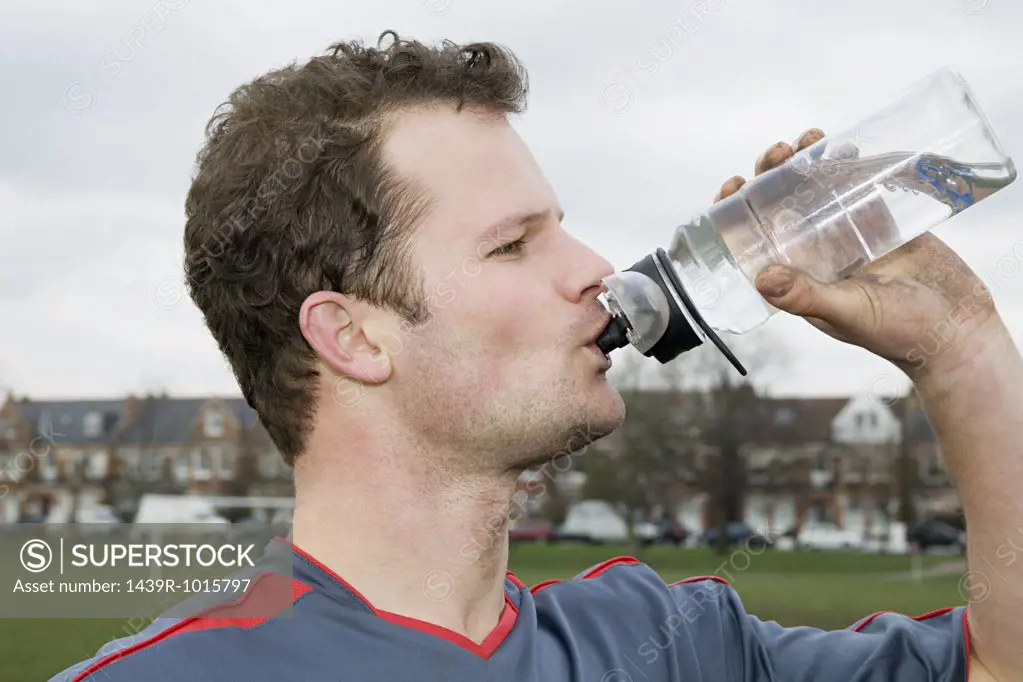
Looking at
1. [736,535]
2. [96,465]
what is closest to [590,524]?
[736,535]

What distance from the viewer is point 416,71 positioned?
3037 mm

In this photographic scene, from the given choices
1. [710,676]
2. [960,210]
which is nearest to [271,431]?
[710,676]

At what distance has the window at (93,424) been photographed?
55.4m

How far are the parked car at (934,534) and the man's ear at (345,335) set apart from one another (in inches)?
2222

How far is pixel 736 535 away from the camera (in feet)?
184

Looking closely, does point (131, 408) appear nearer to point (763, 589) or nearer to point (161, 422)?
point (161, 422)

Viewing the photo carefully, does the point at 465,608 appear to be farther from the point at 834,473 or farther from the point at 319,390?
the point at 834,473

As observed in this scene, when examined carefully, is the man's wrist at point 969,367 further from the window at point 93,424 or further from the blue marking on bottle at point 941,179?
the window at point 93,424

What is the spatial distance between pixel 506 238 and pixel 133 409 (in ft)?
183

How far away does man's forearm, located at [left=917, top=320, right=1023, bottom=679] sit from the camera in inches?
103

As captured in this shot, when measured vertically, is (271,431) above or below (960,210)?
below

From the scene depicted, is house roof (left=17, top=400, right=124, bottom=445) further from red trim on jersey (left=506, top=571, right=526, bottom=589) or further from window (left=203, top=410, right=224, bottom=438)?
red trim on jersey (left=506, top=571, right=526, bottom=589)

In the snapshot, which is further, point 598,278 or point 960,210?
point 960,210

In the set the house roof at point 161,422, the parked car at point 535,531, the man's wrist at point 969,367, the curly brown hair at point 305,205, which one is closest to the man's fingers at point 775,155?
the man's wrist at point 969,367
